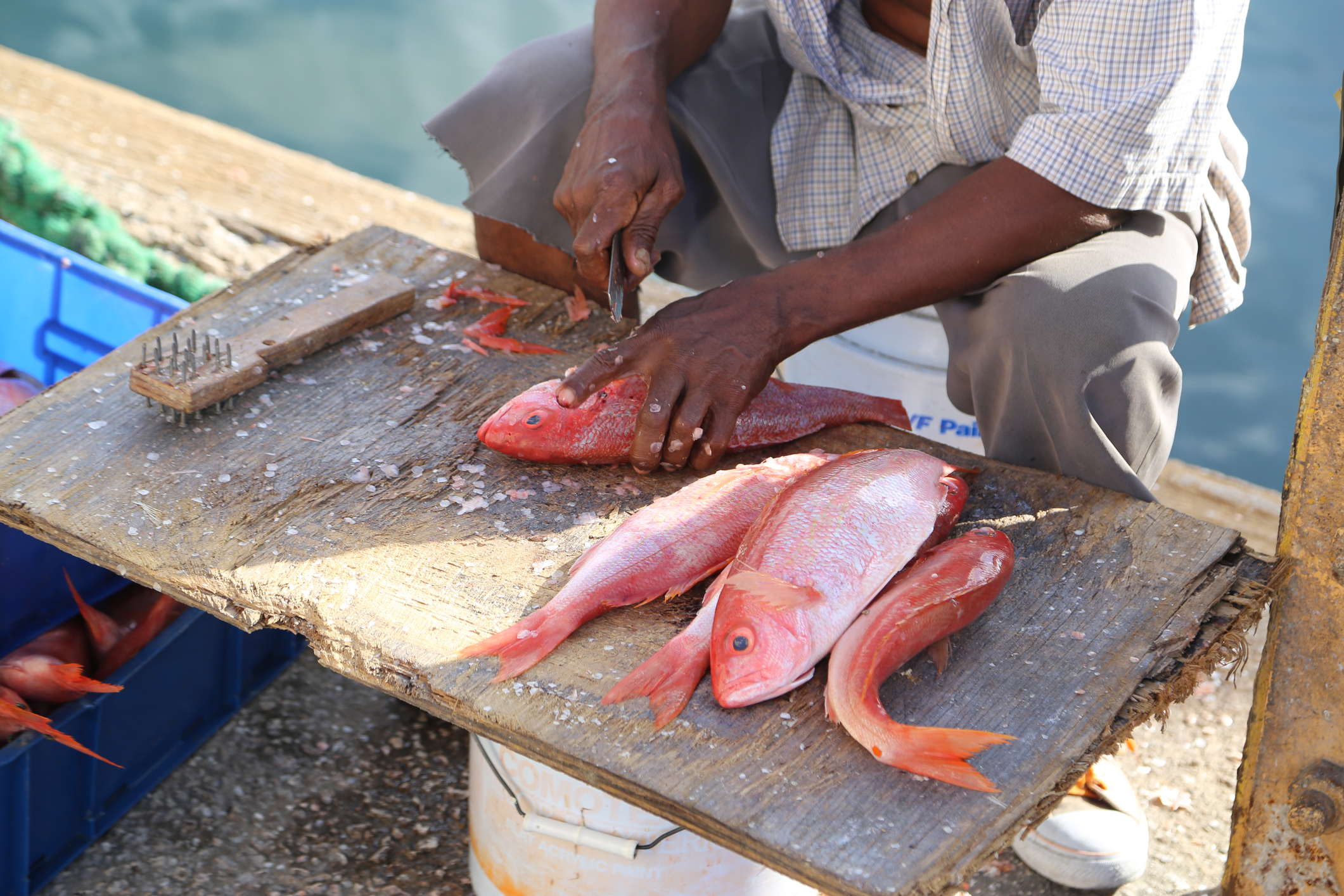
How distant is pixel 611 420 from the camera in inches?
76.7

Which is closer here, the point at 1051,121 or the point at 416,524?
the point at 416,524

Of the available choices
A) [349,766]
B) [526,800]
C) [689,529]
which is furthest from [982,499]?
[349,766]

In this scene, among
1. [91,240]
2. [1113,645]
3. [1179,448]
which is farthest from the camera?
[1179,448]

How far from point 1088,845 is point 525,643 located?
1350 millimetres

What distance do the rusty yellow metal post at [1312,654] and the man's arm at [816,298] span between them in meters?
0.50

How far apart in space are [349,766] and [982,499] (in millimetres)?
1525

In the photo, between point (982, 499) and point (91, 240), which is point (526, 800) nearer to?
point (982, 499)

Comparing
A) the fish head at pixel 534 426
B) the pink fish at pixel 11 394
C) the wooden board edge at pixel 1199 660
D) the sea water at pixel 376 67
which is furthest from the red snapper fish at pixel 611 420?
the sea water at pixel 376 67

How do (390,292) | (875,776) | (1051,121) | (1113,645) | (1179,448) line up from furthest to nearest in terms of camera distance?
1. (1179,448)
2. (390,292)
3. (1051,121)
4. (1113,645)
5. (875,776)

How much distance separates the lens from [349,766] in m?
2.37

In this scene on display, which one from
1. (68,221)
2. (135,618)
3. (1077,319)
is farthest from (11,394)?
(1077,319)

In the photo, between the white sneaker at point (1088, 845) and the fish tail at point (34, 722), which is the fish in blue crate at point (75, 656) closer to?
the fish tail at point (34, 722)

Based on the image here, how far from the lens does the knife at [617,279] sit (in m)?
2.04

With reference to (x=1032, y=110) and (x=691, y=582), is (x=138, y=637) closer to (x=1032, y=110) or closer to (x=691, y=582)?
(x=691, y=582)
